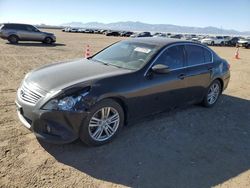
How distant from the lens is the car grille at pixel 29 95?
170 inches

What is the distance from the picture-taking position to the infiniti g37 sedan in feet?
13.8

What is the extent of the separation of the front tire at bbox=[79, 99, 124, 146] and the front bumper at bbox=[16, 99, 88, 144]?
15 centimetres

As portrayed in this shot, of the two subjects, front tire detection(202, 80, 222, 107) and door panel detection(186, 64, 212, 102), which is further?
front tire detection(202, 80, 222, 107)

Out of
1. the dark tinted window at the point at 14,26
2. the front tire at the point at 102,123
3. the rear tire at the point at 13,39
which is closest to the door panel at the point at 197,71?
the front tire at the point at 102,123

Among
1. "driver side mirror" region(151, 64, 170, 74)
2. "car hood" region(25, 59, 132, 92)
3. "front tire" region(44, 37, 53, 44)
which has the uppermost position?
"driver side mirror" region(151, 64, 170, 74)

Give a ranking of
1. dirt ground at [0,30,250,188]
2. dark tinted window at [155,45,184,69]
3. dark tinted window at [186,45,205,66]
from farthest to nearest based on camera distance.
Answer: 1. dark tinted window at [186,45,205,66]
2. dark tinted window at [155,45,184,69]
3. dirt ground at [0,30,250,188]

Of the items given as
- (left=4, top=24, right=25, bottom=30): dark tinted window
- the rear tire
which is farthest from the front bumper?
(left=4, top=24, right=25, bottom=30): dark tinted window

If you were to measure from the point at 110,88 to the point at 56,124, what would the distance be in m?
0.99

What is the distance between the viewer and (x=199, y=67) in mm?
6574

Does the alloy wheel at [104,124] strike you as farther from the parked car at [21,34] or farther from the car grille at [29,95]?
the parked car at [21,34]

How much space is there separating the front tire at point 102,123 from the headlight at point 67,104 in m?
0.23

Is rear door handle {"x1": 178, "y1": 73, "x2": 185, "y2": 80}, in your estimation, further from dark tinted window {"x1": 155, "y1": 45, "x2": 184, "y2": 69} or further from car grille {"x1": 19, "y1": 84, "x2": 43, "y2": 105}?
car grille {"x1": 19, "y1": 84, "x2": 43, "y2": 105}

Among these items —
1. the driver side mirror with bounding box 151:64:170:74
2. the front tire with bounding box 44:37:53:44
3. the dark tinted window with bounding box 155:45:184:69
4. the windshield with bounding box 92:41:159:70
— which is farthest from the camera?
the front tire with bounding box 44:37:53:44

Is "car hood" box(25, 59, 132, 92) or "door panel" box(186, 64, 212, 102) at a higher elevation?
"car hood" box(25, 59, 132, 92)
